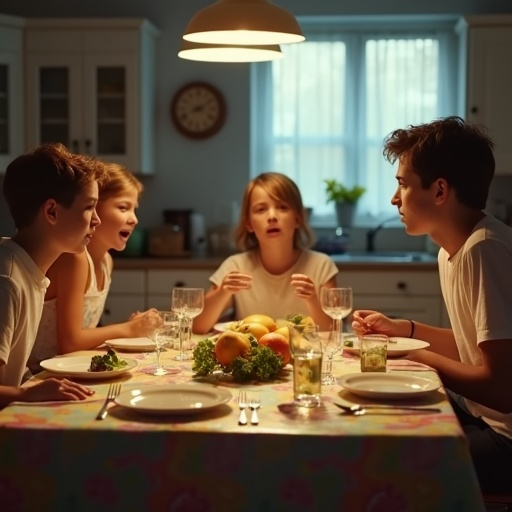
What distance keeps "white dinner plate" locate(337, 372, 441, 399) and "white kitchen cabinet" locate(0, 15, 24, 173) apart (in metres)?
3.31

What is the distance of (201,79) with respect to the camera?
16.5 feet

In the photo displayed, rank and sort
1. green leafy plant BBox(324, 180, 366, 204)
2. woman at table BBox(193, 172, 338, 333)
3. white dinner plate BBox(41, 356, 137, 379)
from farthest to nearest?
green leafy plant BBox(324, 180, 366, 204) < woman at table BBox(193, 172, 338, 333) < white dinner plate BBox(41, 356, 137, 379)

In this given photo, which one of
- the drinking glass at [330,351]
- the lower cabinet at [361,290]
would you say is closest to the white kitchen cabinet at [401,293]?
the lower cabinet at [361,290]

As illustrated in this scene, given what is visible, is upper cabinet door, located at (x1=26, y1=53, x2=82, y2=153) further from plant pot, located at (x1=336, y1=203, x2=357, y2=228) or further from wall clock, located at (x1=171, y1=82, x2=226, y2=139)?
plant pot, located at (x1=336, y1=203, x2=357, y2=228)

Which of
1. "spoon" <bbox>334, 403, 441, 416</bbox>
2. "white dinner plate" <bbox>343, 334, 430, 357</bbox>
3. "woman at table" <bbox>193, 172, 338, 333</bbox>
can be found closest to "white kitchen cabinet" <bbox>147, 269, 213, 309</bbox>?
"woman at table" <bbox>193, 172, 338, 333</bbox>

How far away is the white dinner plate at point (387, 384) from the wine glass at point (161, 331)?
19.3 inches

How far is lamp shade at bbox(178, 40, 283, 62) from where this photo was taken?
8.51ft

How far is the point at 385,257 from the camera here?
484cm

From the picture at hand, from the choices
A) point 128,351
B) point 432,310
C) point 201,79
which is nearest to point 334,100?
point 201,79

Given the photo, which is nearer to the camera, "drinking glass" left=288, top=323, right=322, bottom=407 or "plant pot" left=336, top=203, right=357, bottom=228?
"drinking glass" left=288, top=323, right=322, bottom=407

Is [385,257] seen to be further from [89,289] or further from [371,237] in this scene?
[89,289]

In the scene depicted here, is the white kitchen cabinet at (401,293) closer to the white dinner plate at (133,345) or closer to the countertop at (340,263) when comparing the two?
the countertop at (340,263)

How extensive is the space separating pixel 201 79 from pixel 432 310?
190cm

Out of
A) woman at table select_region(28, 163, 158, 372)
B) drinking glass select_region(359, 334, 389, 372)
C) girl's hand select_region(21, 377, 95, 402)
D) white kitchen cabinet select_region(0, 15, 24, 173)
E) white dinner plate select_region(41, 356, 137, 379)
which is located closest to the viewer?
girl's hand select_region(21, 377, 95, 402)
